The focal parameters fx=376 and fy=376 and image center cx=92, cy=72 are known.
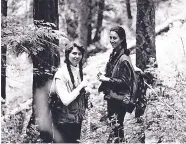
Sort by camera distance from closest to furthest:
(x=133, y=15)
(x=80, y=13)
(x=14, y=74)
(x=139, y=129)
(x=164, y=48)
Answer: (x=139, y=129) < (x=164, y=48) < (x=14, y=74) < (x=80, y=13) < (x=133, y=15)

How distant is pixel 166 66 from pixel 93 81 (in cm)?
98

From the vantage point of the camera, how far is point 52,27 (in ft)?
16.6

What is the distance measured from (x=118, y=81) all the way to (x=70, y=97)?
647 millimetres

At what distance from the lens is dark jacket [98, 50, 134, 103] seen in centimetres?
448

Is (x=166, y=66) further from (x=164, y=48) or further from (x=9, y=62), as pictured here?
(x=9, y=62)

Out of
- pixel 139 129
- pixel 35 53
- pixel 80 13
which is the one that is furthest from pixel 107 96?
pixel 80 13

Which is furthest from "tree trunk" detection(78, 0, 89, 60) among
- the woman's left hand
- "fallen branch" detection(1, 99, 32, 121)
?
the woman's left hand

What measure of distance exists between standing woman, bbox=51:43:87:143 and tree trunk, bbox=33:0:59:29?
0.88m

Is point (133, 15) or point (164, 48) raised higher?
point (133, 15)

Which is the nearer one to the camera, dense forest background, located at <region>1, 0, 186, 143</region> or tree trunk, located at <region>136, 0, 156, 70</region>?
dense forest background, located at <region>1, 0, 186, 143</region>

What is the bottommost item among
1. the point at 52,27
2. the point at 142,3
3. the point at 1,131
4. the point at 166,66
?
the point at 1,131

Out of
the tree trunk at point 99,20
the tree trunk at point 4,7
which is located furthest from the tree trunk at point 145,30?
the tree trunk at point 99,20

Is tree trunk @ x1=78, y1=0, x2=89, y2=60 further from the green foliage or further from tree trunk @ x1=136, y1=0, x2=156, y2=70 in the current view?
the green foliage

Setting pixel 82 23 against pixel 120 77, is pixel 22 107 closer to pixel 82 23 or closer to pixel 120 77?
pixel 82 23
